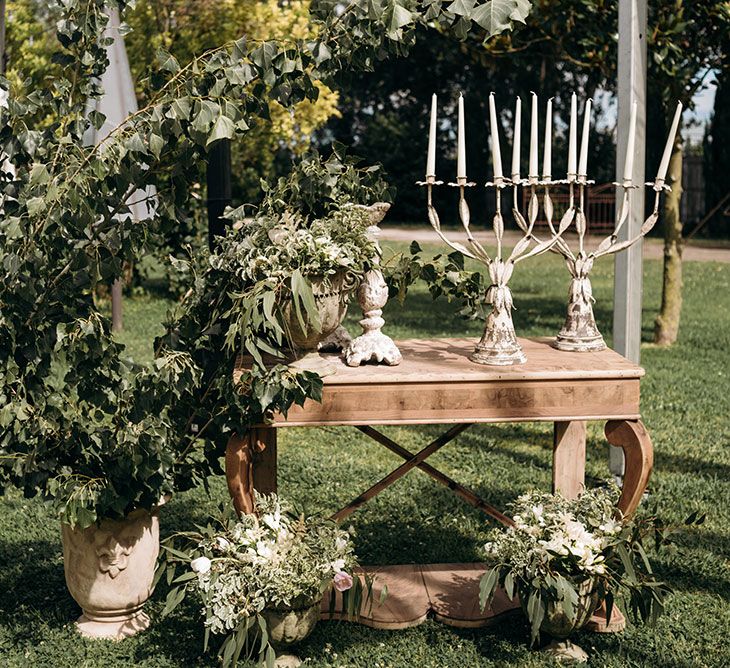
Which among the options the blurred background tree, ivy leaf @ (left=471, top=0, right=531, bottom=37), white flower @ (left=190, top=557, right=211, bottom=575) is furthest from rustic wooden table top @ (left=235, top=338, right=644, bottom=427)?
ivy leaf @ (left=471, top=0, right=531, bottom=37)

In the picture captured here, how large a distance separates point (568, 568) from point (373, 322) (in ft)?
3.24

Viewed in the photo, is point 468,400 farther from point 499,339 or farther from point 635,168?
point 635,168

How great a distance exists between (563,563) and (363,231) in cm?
121

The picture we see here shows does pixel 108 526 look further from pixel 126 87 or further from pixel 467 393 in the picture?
pixel 126 87

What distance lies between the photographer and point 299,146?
12.3m

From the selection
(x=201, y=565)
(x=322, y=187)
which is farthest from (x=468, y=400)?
(x=201, y=565)

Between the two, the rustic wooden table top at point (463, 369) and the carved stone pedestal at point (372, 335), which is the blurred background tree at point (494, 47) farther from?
the rustic wooden table top at point (463, 369)

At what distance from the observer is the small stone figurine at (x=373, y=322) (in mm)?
3396

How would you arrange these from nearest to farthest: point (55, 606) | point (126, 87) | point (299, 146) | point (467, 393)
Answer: point (467, 393) < point (55, 606) < point (126, 87) < point (299, 146)

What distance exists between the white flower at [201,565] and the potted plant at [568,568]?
83cm

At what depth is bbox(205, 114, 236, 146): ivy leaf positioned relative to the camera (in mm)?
2727

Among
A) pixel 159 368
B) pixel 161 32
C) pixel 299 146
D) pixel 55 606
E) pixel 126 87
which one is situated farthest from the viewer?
pixel 299 146

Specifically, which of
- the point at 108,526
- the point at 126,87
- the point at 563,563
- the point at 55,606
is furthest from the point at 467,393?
the point at 126,87

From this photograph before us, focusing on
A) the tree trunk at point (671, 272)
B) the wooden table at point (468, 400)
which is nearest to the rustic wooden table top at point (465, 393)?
the wooden table at point (468, 400)
